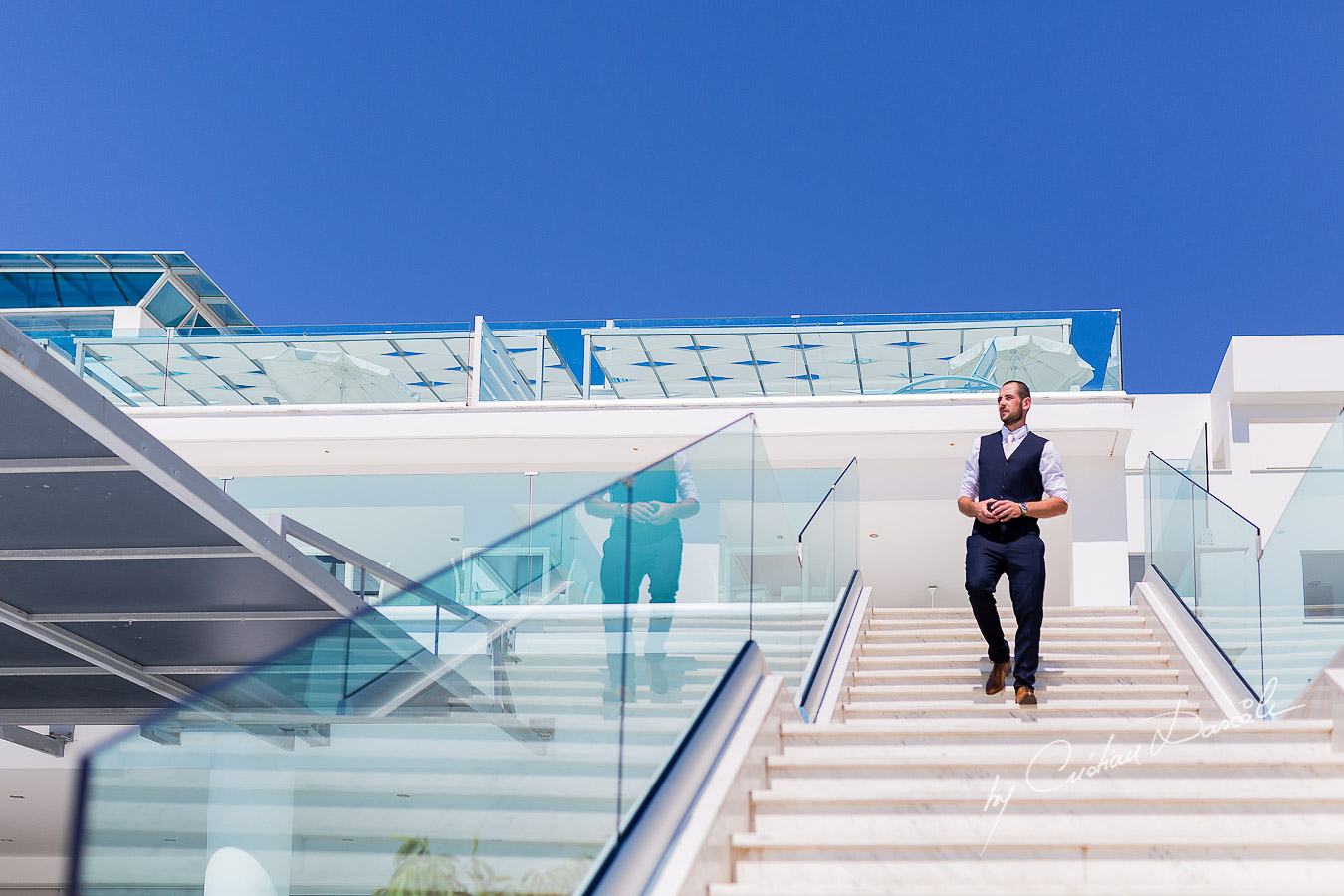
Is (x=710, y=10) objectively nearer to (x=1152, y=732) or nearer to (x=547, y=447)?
(x=547, y=447)

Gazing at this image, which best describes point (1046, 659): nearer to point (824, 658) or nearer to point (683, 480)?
point (824, 658)

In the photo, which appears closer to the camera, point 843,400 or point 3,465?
point 3,465

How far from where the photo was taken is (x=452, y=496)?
505 inches

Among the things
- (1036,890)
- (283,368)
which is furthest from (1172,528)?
(283,368)

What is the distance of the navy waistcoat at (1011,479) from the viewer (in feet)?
19.1

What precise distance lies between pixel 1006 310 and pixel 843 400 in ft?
6.00

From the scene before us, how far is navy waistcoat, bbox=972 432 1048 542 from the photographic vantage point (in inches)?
229

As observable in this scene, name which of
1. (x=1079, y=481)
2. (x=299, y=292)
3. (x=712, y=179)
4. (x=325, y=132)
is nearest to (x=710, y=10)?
(x=712, y=179)

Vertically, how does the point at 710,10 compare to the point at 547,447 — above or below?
above

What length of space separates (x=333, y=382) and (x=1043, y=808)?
36.7 feet

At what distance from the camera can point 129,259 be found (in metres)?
29.8

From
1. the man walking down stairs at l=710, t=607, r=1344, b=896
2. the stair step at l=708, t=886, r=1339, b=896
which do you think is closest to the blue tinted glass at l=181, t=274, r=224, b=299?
the man walking down stairs at l=710, t=607, r=1344, b=896

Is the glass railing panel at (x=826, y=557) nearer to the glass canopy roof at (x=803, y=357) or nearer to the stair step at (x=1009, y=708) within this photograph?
the stair step at (x=1009, y=708)

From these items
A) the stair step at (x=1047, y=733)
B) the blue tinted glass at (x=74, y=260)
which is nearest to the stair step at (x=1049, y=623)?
the stair step at (x=1047, y=733)
